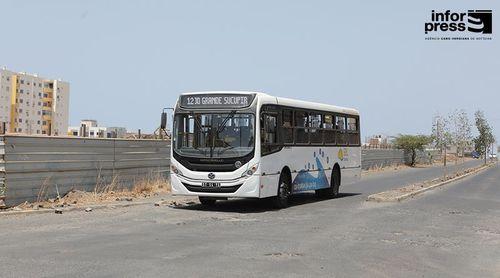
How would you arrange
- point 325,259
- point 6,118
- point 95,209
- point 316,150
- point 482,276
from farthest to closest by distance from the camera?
point 6,118, point 316,150, point 95,209, point 325,259, point 482,276

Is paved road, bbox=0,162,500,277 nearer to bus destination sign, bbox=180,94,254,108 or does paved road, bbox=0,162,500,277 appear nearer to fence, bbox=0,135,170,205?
fence, bbox=0,135,170,205

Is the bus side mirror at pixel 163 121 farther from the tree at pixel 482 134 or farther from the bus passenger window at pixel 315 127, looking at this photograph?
the tree at pixel 482 134

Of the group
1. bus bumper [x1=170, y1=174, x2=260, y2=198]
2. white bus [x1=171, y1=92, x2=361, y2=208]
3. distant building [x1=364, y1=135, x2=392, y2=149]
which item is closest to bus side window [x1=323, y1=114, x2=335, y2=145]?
white bus [x1=171, y1=92, x2=361, y2=208]

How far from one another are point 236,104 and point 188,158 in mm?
1869

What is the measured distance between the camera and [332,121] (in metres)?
20.4

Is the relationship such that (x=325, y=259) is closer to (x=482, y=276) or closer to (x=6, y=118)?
(x=482, y=276)

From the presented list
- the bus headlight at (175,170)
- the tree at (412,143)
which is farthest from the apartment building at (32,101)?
the bus headlight at (175,170)

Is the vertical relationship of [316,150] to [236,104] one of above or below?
below

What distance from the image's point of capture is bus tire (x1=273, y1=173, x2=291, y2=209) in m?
16.5

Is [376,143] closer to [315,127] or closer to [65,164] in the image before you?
[315,127]

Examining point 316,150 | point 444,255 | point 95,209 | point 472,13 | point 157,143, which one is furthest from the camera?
point 472,13

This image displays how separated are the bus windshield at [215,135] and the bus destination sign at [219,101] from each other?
23 cm

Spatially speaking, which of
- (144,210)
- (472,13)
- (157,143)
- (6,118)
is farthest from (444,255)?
(6,118)

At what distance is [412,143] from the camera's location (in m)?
62.6
